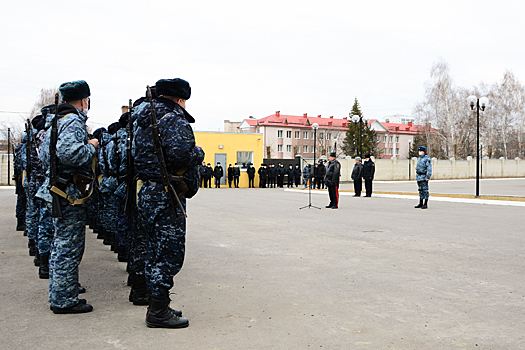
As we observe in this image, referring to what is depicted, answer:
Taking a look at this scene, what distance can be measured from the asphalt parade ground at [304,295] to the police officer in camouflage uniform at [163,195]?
0.27 metres

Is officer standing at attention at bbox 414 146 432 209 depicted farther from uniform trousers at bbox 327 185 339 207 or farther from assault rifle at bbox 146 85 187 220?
assault rifle at bbox 146 85 187 220

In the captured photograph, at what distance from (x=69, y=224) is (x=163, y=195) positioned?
3.51ft

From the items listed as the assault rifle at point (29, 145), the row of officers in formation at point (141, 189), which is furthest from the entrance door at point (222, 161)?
the row of officers in formation at point (141, 189)

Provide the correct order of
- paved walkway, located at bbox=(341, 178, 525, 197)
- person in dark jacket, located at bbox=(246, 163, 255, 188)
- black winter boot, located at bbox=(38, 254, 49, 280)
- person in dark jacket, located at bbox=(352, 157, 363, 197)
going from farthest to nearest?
person in dark jacket, located at bbox=(246, 163, 255, 188) → paved walkway, located at bbox=(341, 178, 525, 197) → person in dark jacket, located at bbox=(352, 157, 363, 197) → black winter boot, located at bbox=(38, 254, 49, 280)

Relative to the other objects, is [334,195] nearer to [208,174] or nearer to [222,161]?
[208,174]

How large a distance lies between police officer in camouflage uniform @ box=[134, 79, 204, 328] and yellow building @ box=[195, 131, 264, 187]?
3145 centimetres

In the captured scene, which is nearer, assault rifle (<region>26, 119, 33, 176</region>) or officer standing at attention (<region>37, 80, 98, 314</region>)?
officer standing at attention (<region>37, 80, 98, 314</region>)

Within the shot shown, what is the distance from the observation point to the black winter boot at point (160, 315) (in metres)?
4.03

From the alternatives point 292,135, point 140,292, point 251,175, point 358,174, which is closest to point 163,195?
point 140,292

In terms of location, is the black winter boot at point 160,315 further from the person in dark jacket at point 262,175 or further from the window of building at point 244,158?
the window of building at point 244,158

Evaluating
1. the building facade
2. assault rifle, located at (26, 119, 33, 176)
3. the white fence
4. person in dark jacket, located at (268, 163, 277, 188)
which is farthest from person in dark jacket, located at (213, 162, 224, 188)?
the building facade

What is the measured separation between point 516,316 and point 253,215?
9.54m

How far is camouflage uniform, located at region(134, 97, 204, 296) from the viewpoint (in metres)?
3.97

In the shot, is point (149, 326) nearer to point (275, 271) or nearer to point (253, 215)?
point (275, 271)
